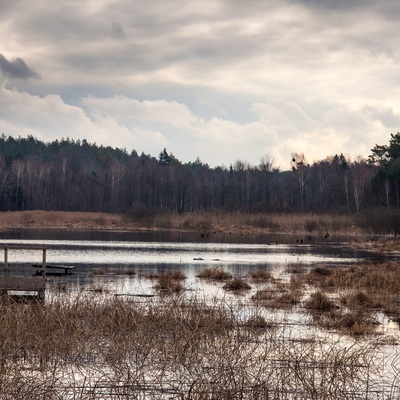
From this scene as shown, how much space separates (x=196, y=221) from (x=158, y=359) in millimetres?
79463

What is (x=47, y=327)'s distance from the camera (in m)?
16.6

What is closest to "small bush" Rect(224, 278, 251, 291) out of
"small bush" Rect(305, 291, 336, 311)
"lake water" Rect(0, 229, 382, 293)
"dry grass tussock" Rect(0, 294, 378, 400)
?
"lake water" Rect(0, 229, 382, 293)

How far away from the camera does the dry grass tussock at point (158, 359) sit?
482 inches

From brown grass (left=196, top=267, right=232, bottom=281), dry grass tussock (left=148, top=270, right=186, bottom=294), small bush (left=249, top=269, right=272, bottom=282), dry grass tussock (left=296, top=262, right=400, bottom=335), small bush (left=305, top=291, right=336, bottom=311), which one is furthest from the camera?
brown grass (left=196, top=267, right=232, bottom=281)

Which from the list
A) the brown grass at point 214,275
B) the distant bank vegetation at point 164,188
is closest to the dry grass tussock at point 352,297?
the brown grass at point 214,275

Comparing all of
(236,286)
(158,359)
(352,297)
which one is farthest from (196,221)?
(158,359)

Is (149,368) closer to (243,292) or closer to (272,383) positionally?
(272,383)

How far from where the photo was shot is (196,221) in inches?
3716

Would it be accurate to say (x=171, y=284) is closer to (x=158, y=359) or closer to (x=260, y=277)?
(x=260, y=277)

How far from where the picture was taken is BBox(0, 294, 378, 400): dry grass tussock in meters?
12.2

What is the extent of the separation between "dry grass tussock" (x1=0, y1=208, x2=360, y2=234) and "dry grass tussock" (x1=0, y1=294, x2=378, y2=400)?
66676 millimetres

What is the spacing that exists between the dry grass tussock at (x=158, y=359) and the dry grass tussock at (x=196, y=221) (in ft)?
219

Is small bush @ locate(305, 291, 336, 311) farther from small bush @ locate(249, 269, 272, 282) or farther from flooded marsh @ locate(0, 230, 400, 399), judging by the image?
small bush @ locate(249, 269, 272, 282)

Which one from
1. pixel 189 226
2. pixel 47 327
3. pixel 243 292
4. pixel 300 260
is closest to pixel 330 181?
pixel 189 226
